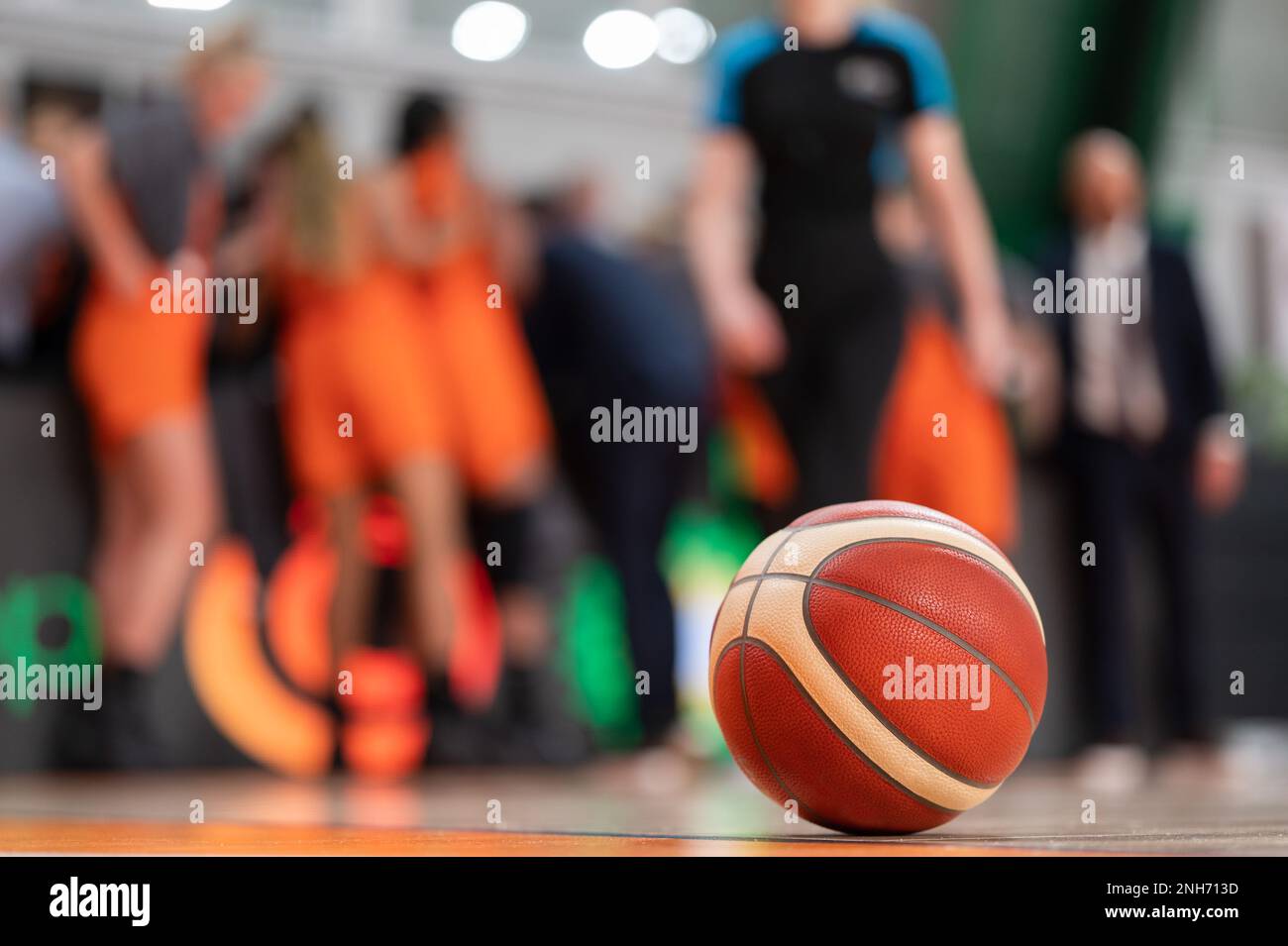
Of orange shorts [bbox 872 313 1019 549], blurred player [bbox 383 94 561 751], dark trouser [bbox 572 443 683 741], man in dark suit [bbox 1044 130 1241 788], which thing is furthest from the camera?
orange shorts [bbox 872 313 1019 549]

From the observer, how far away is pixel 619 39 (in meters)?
8.17

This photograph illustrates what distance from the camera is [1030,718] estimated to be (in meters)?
1.79

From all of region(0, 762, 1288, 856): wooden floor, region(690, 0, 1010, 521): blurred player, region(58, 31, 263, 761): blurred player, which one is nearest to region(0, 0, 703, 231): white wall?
region(58, 31, 263, 761): blurred player

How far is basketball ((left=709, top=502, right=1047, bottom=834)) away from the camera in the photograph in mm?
1690

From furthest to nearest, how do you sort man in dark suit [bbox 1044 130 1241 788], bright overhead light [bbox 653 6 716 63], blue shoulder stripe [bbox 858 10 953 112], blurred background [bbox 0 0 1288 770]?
1. bright overhead light [bbox 653 6 716 63]
2. man in dark suit [bbox 1044 130 1241 788]
3. blurred background [bbox 0 0 1288 770]
4. blue shoulder stripe [bbox 858 10 953 112]

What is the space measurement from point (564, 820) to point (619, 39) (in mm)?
6774

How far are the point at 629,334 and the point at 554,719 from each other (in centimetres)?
139

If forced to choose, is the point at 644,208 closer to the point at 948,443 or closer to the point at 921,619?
the point at 948,443

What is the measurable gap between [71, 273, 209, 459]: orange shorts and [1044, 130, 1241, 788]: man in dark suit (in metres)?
2.81

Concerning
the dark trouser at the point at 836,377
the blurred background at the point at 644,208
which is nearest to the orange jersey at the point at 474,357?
the blurred background at the point at 644,208

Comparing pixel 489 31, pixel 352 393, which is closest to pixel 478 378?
pixel 352 393

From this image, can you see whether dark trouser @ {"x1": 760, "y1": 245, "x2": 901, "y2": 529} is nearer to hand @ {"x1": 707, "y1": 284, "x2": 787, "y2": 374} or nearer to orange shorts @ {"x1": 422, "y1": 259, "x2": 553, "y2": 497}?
hand @ {"x1": 707, "y1": 284, "x2": 787, "y2": 374}

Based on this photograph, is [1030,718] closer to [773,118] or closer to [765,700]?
[765,700]
